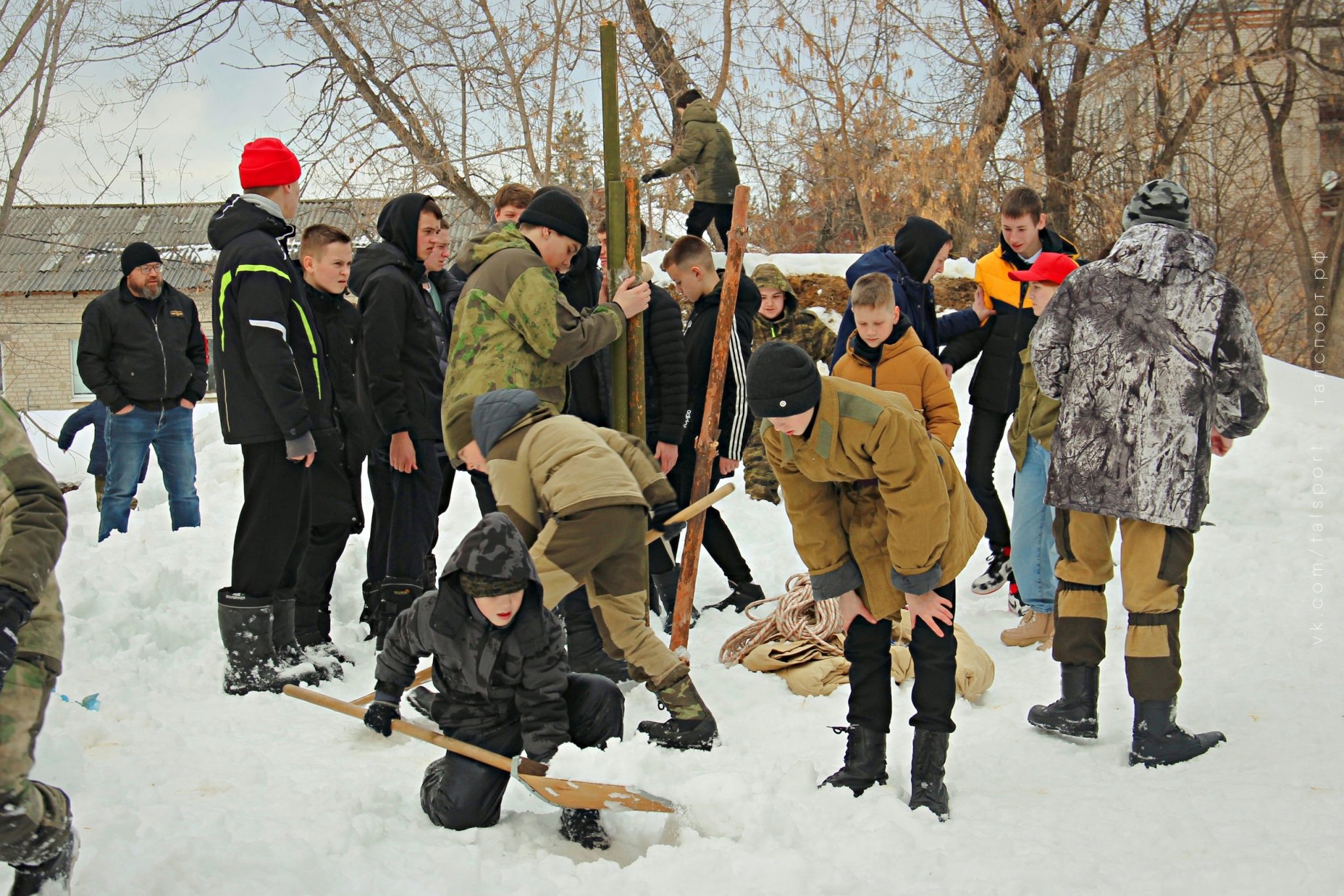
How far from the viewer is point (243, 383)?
4238 mm

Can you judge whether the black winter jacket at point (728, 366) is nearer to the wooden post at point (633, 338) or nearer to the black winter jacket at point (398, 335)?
the wooden post at point (633, 338)

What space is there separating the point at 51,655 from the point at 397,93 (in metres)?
9.16

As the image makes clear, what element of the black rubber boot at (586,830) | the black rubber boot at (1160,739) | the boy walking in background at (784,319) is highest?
the boy walking in background at (784,319)

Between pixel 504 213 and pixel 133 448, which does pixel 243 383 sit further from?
pixel 133 448

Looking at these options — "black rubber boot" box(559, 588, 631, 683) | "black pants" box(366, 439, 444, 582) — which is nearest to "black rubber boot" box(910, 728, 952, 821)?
"black rubber boot" box(559, 588, 631, 683)

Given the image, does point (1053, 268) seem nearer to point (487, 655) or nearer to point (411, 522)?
point (487, 655)

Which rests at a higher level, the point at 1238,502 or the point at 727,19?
the point at 727,19

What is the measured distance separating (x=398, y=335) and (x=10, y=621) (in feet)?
9.12

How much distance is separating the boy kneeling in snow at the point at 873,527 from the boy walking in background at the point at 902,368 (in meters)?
1.30

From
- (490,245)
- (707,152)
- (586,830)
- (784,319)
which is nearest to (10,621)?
(586,830)

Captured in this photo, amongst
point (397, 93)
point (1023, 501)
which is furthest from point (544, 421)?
point (397, 93)

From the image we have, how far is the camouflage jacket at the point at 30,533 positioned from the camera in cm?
223

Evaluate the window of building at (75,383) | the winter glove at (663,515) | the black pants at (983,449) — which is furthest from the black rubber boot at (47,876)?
the window of building at (75,383)

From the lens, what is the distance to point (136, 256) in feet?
22.2
